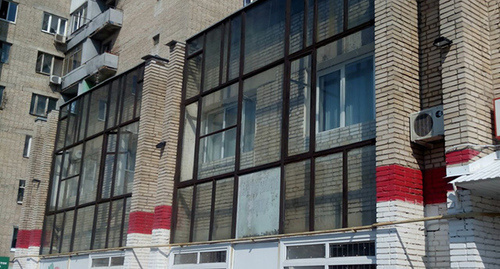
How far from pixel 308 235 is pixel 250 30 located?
5.60 metres

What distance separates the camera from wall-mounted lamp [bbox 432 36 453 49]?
959cm

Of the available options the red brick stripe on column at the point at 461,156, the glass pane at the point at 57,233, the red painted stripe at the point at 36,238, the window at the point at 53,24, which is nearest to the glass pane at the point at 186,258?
the red brick stripe on column at the point at 461,156

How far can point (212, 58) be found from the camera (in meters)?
15.5

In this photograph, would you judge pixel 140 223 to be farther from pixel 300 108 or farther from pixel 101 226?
pixel 300 108

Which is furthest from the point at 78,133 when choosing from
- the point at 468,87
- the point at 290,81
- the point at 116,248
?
the point at 468,87

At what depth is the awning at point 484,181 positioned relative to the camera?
8.18 meters

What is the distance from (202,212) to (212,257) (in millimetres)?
1277

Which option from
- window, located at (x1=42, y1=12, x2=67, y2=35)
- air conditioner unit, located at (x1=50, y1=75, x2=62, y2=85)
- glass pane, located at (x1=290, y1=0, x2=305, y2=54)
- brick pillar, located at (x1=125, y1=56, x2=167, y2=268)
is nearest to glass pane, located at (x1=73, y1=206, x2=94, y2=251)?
brick pillar, located at (x1=125, y1=56, x2=167, y2=268)

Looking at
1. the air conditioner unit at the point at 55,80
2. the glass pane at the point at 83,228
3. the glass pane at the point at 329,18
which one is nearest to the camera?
the glass pane at the point at 329,18

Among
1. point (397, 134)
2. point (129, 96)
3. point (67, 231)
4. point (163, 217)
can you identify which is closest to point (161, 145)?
point (163, 217)

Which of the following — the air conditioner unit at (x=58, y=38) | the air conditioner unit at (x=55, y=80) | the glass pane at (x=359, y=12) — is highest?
the air conditioner unit at (x=58, y=38)

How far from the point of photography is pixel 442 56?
9750 millimetres

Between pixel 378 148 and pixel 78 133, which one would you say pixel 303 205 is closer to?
pixel 378 148

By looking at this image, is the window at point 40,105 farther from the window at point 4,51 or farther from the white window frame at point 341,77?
the white window frame at point 341,77
